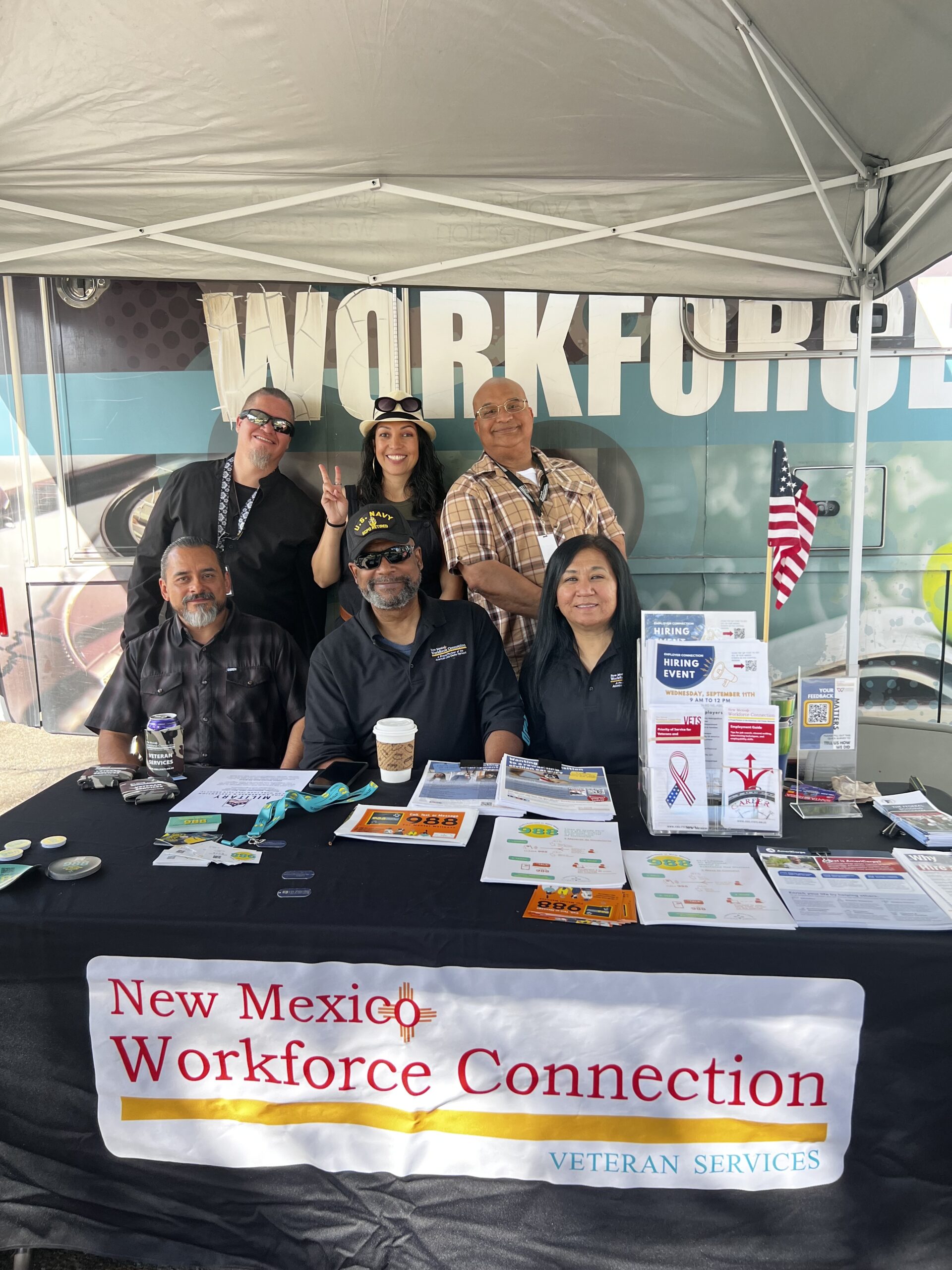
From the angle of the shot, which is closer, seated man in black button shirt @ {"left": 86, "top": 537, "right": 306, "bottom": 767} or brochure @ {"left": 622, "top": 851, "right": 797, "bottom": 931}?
brochure @ {"left": 622, "top": 851, "right": 797, "bottom": 931}

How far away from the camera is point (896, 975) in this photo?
1146mm

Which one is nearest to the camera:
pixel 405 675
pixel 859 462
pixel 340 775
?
pixel 340 775

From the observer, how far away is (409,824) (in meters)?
1.61

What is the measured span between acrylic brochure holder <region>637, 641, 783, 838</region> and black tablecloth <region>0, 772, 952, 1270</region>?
1.21ft

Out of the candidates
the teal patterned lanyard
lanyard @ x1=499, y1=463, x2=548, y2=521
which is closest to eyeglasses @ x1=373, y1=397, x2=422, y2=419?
lanyard @ x1=499, y1=463, x2=548, y2=521

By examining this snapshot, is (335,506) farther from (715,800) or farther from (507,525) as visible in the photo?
(715,800)

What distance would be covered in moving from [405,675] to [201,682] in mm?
713

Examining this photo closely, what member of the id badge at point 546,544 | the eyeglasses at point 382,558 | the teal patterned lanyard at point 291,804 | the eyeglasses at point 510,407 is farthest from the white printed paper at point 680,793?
the eyeglasses at point 510,407

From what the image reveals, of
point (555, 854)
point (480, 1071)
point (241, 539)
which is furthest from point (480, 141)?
point (480, 1071)

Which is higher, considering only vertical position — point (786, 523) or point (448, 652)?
point (786, 523)

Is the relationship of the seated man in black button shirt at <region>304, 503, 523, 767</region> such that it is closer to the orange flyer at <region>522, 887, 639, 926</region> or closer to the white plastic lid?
the white plastic lid

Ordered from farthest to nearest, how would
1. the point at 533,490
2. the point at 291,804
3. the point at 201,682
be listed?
the point at 533,490 < the point at 201,682 < the point at 291,804

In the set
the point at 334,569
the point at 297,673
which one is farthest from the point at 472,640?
the point at 334,569

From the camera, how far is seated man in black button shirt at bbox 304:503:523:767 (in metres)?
2.24
